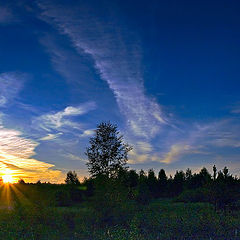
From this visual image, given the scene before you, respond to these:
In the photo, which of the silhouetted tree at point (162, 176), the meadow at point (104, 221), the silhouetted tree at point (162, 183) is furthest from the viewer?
the silhouetted tree at point (162, 176)

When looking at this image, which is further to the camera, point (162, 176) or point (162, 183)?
point (162, 176)

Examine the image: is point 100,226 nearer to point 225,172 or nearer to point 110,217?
point 110,217

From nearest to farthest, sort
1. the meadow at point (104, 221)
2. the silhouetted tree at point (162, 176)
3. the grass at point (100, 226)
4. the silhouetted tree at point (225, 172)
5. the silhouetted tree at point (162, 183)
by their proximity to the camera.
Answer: the grass at point (100, 226)
the meadow at point (104, 221)
the silhouetted tree at point (225, 172)
the silhouetted tree at point (162, 183)
the silhouetted tree at point (162, 176)

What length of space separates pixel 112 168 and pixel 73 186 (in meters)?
6.30

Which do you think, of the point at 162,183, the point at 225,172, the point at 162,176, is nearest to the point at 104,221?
the point at 225,172

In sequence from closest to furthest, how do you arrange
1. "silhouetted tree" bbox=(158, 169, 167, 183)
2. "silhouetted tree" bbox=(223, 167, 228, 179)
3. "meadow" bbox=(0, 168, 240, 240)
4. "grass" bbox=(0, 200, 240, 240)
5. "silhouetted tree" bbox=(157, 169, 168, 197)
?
"grass" bbox=(0, 200, 240, 240), "meadow" bbox=(0, 168, 240, 240), "silhouetted tree" bbox=(223, 167, 228, 179), "silhouetted tree" bbox=(157, 169, 168, 197), "silhouetted tree" bbox=(158, 169, 167, 183)

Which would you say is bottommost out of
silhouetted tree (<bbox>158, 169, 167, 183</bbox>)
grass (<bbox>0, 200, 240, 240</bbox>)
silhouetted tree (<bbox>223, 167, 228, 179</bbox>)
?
grass (<bbox>0, 200, 240, 240</bbox>)

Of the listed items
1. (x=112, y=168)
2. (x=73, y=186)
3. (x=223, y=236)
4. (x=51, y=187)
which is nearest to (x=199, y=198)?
(x=112, y=168)

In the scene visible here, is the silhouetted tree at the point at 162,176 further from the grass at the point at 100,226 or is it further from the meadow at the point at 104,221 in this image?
the grass at the point at 100,226

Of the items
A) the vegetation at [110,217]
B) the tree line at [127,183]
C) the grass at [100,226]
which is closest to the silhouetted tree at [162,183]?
the tree line at [127,183]

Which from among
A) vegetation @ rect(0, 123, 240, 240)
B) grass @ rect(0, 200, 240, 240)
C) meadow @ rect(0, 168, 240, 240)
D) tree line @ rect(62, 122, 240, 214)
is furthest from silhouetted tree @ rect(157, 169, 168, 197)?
grass @ rect(0, 200, 240, 240)

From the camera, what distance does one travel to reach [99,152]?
37406 mm

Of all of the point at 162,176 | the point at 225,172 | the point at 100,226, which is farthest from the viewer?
the point at 162,176

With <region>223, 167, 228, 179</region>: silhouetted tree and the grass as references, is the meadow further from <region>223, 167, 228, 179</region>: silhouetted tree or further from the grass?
<region>223, 167, 228, 179</region>: silhouetted tree
